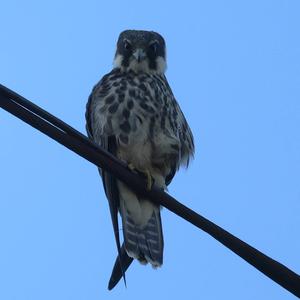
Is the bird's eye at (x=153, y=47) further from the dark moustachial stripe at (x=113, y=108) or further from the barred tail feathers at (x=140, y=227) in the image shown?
the barred tail feathers at (x=140, y=227)

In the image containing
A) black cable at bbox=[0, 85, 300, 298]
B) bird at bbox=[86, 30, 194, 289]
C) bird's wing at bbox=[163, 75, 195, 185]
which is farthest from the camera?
bird's wing at bbox=[163, 75, 195, 185]

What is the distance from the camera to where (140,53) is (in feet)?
18.2

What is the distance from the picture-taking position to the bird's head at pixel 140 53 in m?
5.48

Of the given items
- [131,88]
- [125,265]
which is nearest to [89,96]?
[131,88]

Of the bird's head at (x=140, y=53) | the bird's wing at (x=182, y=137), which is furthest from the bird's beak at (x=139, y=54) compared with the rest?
the bird's wing at (x=182, y=137)

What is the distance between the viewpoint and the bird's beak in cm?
549

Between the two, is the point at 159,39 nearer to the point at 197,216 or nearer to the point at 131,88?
the point at 131,88

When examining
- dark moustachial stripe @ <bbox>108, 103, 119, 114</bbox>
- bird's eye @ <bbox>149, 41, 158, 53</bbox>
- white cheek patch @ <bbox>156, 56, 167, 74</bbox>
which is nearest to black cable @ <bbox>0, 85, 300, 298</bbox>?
dark moustachial stripe @ <bbox>108, 103, 119, 114</bbox>

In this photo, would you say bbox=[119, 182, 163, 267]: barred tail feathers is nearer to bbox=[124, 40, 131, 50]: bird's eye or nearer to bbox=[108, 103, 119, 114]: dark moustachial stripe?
bbox=[108, 103, 119, 114]: dark moustachial stripe

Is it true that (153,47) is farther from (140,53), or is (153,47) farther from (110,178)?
(110,178)

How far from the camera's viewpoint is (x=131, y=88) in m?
5.03

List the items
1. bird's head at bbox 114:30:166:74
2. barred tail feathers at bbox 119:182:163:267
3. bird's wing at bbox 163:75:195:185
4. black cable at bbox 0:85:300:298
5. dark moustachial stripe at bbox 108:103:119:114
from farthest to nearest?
bird's head at bbox 114:30:166:74 < bird's wing at bbox 163:75:195:185 < dark moustachial stripe at bbox 108:103:119:114 < barred tail feathers at bbox 119:182:163:267 < black cable at bbox 0:85:300:298

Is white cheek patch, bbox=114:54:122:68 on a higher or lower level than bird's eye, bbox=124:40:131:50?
lower

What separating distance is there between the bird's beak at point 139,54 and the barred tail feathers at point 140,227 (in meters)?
1.11
